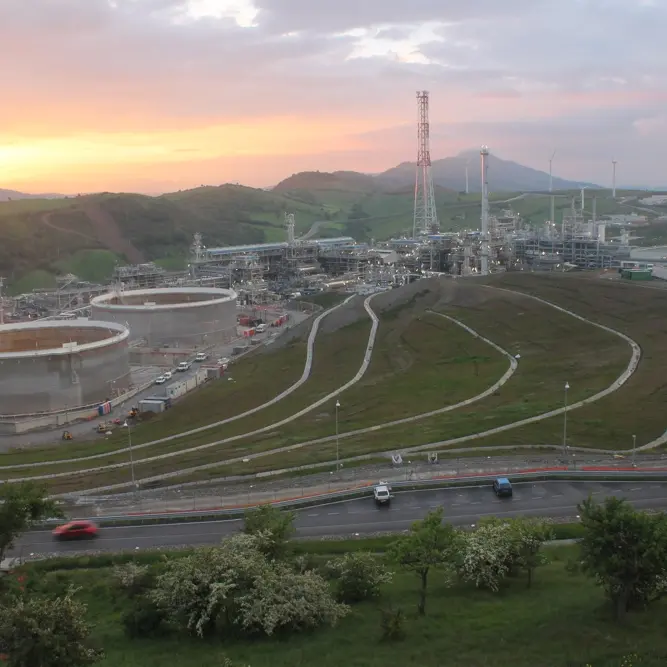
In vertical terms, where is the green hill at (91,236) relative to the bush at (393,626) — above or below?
above

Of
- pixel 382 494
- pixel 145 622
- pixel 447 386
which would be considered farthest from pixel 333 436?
pixel 145 622

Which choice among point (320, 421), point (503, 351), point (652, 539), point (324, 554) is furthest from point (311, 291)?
point (652, 539)

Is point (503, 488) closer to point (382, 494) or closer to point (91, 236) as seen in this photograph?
point (382, 494)

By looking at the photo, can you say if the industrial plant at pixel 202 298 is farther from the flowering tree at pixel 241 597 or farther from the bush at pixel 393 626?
the bush at pixel 393 626

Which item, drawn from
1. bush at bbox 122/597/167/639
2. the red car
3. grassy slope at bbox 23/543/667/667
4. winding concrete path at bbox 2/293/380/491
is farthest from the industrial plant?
grassy slope at bbox 23/543/667/667

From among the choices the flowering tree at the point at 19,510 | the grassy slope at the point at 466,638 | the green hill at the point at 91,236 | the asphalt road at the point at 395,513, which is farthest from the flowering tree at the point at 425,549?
the green hill at the point at 91,236

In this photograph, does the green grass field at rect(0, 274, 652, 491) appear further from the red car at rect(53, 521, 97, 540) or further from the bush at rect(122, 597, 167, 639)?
the bush at rect(122, 597, 167, 639)

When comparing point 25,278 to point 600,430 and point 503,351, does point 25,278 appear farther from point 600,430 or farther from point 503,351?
point 600,430
